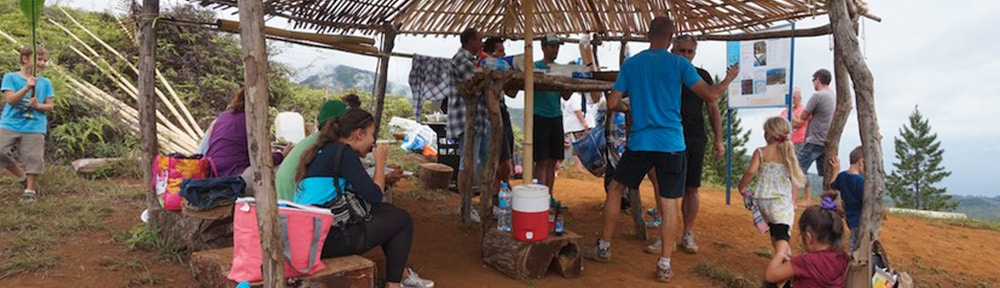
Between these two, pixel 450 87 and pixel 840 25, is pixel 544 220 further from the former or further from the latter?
pixel 840 25

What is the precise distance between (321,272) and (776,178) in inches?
105

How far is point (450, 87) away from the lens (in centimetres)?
421

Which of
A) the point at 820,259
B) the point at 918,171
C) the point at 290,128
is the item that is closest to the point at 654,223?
the point at 820,259

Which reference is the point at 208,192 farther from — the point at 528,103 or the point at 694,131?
the point at 694,131

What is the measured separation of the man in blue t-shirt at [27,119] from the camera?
15.5ft

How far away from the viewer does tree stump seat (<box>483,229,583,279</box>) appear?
10.5 ft

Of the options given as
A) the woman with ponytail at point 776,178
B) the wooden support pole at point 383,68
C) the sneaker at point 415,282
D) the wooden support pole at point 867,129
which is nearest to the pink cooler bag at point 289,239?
the sneaker at point 415,282

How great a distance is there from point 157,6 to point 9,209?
8.06 feet

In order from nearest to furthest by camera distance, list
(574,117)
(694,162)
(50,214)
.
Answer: (694,162)
(50,214)
(574,117)

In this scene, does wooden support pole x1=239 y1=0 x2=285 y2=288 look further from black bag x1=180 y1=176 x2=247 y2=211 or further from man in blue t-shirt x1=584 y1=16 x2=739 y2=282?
man in blue t-shirt x1=584 y1=16 x2=739 y2=282

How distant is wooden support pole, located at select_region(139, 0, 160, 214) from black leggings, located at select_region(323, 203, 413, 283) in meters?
1.88

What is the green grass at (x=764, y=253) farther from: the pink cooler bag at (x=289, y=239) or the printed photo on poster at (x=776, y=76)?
the pink cooler bag at (x=289, y=239)

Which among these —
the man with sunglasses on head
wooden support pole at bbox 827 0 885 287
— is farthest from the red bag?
wooden support pole at bbox 827 0 885 287

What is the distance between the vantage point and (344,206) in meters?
2.68
